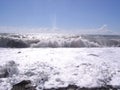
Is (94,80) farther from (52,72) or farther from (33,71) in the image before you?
(33,71)

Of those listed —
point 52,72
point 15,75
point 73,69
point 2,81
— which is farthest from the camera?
point 73,69

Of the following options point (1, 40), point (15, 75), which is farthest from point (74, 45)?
point (15, 75)

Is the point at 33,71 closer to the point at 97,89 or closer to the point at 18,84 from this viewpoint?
the point at 18,84

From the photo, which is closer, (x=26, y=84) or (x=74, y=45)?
(x=26, y=84)

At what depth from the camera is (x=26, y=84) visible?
3732 mm

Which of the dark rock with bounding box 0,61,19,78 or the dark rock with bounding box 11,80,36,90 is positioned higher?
the dark rock with bounding box 0,61,19,78

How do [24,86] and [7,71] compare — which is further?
[7,71]

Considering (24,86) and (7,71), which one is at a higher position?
(7,71)

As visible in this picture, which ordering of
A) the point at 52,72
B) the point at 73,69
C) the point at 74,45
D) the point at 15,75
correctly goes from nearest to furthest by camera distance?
the point at 15,75 → the point at 52,72 → the point at 73,69 → the point at 74,45

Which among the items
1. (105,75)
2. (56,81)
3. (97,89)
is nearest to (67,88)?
(56,81)

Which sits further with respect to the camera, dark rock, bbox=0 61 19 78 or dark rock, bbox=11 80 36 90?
dark rock, bbox=0 61 19 78

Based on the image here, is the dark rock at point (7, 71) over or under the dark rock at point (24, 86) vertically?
over

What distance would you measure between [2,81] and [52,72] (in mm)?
1494

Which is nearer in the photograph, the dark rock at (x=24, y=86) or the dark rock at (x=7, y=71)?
the dark rock at (x=24, y=86)
